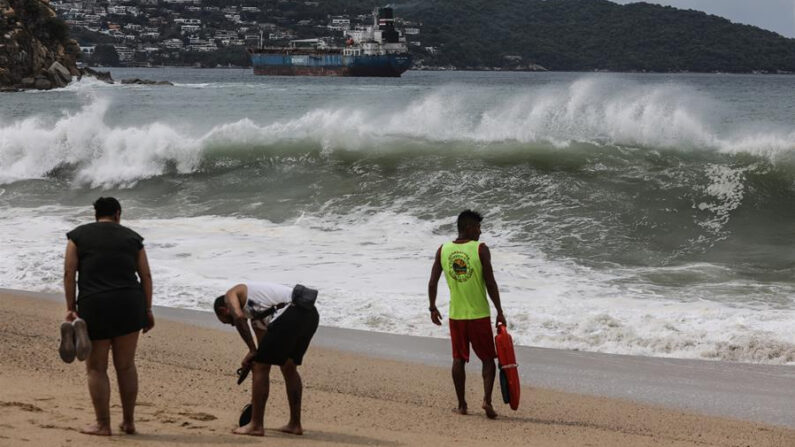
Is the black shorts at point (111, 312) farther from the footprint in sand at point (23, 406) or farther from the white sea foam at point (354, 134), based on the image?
the white sea foam at point (354, 134)

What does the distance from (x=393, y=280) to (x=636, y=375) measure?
4.36 m

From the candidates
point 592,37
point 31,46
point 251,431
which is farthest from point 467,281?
point 592,37

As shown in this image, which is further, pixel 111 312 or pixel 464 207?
pixel 464 207

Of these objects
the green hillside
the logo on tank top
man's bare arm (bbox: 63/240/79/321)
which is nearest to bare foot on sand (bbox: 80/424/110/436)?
man's bare arm (bbox: 63/240/79/321)

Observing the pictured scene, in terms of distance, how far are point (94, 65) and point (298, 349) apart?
15759 centimetres

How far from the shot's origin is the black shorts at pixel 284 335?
19.5ft

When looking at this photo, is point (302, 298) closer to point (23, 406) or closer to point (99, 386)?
point (99, 386)

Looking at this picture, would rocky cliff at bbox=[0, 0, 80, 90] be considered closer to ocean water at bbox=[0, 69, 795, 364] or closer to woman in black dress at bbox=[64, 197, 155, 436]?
ocean water at bbox=[0, 69, 795, 364]

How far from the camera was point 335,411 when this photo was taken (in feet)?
22.4

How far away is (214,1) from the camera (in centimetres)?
17825

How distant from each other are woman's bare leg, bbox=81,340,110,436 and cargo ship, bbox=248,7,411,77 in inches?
4396

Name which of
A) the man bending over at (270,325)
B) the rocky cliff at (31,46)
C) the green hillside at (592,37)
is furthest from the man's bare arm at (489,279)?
the green hillside at (592,37)

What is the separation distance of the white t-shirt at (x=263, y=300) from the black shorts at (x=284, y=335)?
45 millimetres

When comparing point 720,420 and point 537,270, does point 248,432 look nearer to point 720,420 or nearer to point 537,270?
point 720,420
